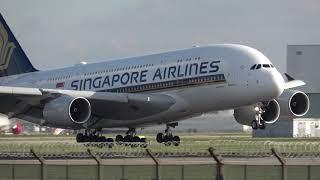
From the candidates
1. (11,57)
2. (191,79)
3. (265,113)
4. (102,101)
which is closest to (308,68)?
(11,57)

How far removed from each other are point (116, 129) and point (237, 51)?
11.1m

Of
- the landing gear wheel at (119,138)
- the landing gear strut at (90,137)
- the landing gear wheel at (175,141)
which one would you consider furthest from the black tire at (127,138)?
the landing gear wheel at (175,141)

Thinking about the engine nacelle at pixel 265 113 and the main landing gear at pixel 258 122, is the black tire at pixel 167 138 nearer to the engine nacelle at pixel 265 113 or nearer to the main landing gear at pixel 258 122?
the engine nacelle at pixel 265 113

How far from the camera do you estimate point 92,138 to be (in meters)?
53.2

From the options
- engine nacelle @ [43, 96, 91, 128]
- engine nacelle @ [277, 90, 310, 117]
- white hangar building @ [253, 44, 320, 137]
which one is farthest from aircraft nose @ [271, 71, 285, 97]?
white hangar building @ [253, 44, 320, 137]

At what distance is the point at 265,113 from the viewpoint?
53.8 metres

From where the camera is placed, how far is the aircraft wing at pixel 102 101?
5141 centimetres

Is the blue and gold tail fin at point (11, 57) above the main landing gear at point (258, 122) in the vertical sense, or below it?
above

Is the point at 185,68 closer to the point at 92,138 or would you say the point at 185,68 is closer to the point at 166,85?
the point at 166,85

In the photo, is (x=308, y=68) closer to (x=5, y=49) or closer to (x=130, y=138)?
(x=5, y=49)

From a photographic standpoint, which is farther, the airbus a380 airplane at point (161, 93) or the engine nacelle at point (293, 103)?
the engine nacelle at point (293, 103)

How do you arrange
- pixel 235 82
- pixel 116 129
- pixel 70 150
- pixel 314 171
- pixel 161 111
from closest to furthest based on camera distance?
pixel 314 171 → pixel 70 150 → pixel 235 82 → pixel 161 111 → pixel 116 129

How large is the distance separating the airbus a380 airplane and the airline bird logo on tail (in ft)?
19.1

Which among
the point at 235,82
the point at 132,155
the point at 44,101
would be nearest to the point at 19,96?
the point at 44,101
